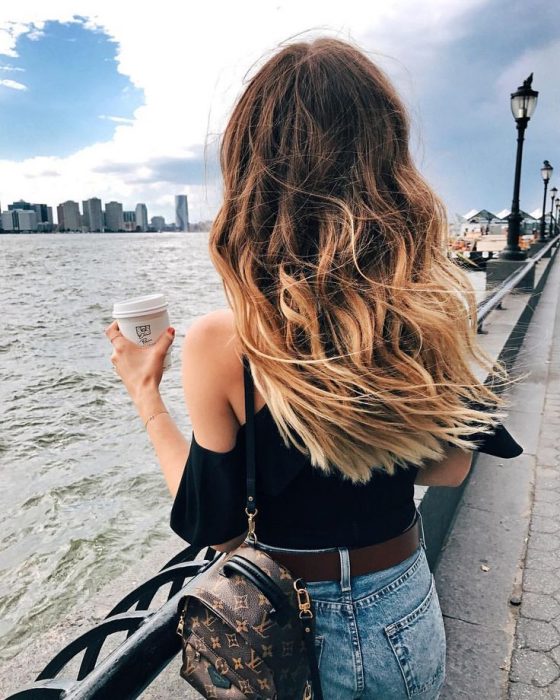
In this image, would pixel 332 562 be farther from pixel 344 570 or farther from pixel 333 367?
pixel 333 367

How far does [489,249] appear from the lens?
164 feet

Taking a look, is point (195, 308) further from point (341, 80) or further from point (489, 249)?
point (489, 249)

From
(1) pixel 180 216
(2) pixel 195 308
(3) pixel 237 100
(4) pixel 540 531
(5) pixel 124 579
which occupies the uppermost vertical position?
(3) pixel 237 100

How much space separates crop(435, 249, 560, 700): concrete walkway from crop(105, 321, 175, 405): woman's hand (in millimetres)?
1816

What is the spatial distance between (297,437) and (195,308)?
71.7 feet

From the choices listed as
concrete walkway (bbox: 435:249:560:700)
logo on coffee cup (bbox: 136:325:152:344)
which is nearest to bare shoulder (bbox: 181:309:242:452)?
logo on coffee cup (bbox: 136:325:152:344)

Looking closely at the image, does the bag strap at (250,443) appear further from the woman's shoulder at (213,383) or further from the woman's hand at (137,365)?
the woman's hand at (137,365)

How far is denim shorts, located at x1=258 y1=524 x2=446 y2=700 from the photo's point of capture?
122 centimetres

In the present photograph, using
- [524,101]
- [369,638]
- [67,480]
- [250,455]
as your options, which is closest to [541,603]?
[369,638]

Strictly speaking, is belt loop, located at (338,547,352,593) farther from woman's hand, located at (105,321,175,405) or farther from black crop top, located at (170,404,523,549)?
woman's hand, located at (105,321,175,405)

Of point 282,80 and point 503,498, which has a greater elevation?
point 282,80

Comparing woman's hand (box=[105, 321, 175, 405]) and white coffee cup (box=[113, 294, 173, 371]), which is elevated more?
white coffee cup (box=[113, 294, 173, 371])

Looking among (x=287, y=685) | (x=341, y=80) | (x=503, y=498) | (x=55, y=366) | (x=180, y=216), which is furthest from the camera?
(x=55, y=366)

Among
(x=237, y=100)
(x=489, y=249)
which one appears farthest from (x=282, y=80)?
(x=489, y=249)
